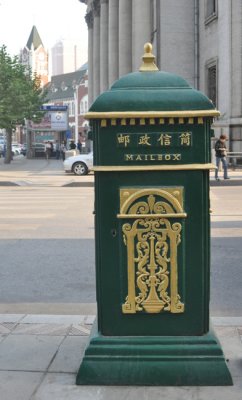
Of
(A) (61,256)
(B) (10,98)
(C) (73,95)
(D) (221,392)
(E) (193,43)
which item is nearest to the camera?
(D) (221,392)

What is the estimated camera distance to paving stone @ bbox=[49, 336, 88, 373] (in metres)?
4.09

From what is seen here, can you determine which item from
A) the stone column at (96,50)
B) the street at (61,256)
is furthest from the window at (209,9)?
the stone column at (96,50)

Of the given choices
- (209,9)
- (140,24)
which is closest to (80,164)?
(209,9)

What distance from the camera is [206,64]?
3086 cm

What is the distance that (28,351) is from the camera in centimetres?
443

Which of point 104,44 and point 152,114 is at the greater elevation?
point 104,44

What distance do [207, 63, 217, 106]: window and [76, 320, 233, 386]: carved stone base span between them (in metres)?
26.8

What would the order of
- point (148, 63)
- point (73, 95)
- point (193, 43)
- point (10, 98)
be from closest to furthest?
point (148, 63), point (193, 43), point (10, 98), point (73, 95)

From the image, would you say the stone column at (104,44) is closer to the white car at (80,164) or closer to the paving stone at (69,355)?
the white car at (80,164)

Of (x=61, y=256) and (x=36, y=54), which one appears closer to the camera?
(x=61, y=256)

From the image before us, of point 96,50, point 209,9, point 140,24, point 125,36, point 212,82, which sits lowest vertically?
point 212,82

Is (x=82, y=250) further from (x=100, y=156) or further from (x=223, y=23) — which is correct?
(x=223, y=23)

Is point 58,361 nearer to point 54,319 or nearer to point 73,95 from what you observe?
point 54,319

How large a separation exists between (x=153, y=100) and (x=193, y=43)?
3047 centimetres
